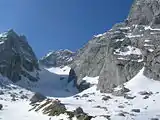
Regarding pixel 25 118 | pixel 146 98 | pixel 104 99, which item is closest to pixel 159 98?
pixel 146 98

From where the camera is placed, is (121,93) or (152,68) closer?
(121,93)

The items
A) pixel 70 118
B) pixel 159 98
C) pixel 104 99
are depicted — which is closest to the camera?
pixel 70 118

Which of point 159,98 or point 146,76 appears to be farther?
point 146,76

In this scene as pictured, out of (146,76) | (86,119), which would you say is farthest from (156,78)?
(86,119)

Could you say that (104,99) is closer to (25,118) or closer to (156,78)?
(156,78)

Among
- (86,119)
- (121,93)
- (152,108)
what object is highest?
(121,93)

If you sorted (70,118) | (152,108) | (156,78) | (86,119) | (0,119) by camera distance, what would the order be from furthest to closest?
(156,78), (152,108), (0,119), (70,118), (86,119)

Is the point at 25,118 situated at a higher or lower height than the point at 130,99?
lower

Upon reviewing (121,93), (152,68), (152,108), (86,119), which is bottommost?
(86,119)

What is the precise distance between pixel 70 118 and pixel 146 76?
124664mm

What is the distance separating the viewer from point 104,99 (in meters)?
178

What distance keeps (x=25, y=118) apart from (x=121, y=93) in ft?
319

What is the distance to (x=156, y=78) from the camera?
191 meters

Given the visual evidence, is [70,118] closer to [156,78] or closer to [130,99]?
[130,99]
